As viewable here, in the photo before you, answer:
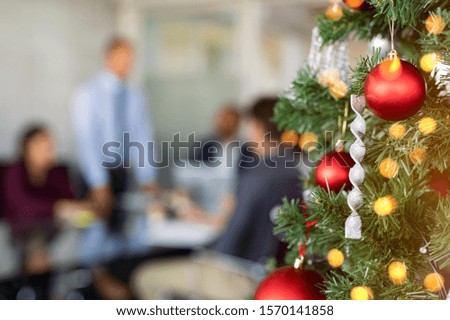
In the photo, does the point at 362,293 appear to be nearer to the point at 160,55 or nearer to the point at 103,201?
the point at 103,201

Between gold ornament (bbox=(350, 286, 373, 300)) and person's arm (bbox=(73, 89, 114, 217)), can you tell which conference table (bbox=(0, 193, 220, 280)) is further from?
gold ornament (bbox=(350, 286, 373, 300))

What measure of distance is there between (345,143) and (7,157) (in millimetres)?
4432

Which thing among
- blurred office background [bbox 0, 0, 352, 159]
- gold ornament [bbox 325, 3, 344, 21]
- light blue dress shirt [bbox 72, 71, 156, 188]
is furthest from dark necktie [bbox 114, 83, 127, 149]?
gold ornament [bbox 325, 3, 344, 21]

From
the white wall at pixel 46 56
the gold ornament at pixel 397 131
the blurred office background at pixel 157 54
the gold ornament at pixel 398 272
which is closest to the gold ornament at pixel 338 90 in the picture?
the gold ornament at pixel 397 131

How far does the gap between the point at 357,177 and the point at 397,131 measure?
72 mm

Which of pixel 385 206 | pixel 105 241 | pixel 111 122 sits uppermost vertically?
pixel 385 206

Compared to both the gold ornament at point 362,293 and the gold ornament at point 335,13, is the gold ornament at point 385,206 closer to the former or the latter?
the gold ornament at point 362,293

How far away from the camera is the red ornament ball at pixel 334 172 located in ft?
2.36

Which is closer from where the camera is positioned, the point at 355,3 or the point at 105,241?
the point at 355,3

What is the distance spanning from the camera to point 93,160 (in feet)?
9.70

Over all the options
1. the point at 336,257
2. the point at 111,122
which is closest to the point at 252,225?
the point at 336,257

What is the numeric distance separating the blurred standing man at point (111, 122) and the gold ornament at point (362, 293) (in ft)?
7.77

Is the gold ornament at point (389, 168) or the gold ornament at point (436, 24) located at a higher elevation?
the gold ornament at point (436, 24)
